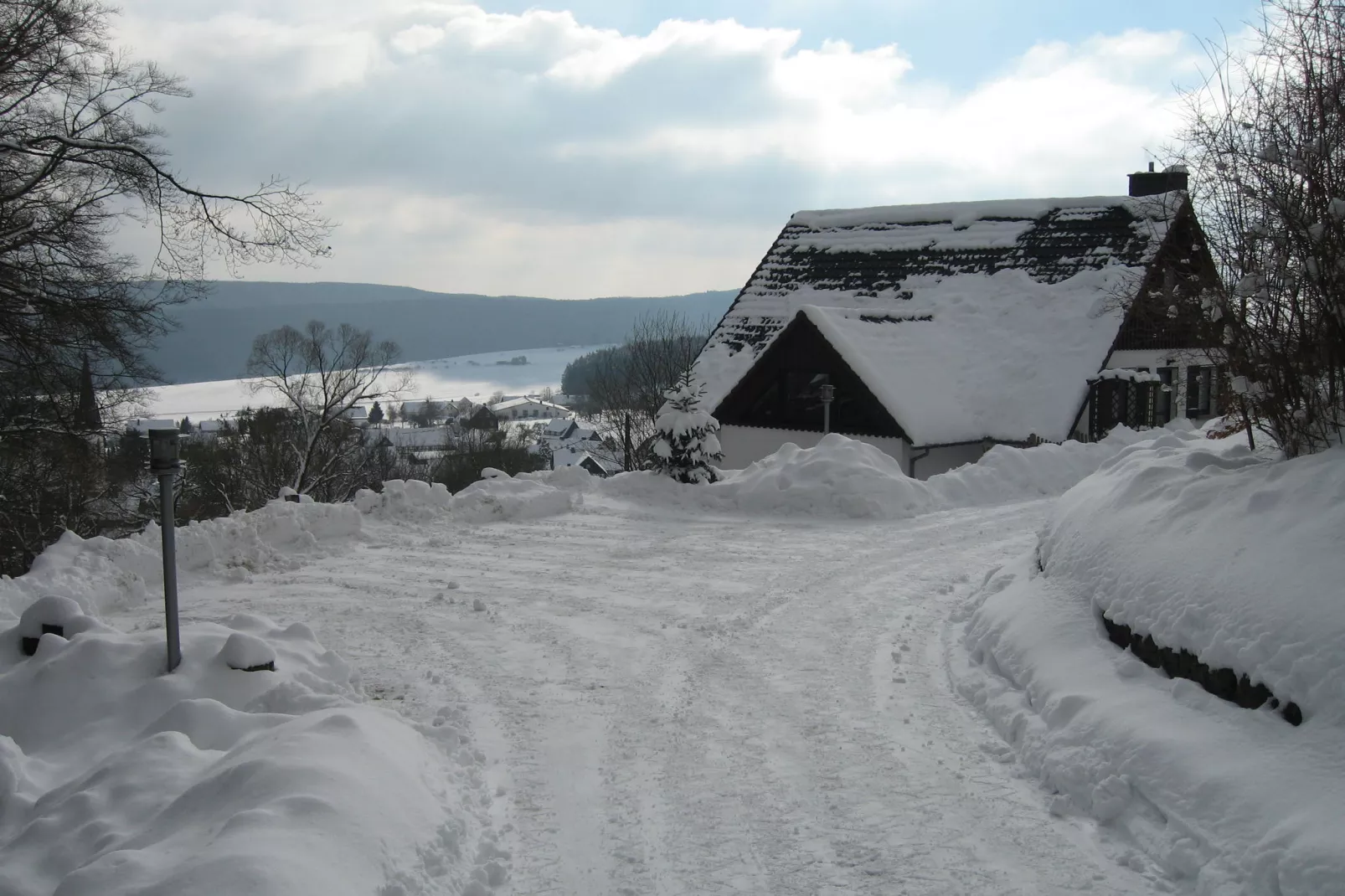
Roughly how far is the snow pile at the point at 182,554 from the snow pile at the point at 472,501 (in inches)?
30.5

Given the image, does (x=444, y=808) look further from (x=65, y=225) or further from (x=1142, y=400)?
(x=1142, y=400)

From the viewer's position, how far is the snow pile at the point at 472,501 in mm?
12562

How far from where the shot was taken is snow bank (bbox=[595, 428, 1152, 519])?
44.5 feet

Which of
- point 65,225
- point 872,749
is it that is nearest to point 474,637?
point 872,749

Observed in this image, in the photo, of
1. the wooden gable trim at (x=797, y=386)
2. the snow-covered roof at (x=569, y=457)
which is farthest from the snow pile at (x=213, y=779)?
the snow-covered roof at (x=569, y=457)

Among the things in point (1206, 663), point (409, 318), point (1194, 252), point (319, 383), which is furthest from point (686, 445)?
point (409, 318)

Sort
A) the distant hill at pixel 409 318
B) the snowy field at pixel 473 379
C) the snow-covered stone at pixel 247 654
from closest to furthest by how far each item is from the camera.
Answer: the snow-covered stone at pixel 247 654 < the snowy field at pixel 473 379 < the distant hill at pixel 409 318

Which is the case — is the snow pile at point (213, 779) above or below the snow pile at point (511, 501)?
below

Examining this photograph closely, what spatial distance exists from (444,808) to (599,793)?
0.82 m

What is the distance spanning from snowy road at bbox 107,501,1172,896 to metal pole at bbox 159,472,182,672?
1.31 m

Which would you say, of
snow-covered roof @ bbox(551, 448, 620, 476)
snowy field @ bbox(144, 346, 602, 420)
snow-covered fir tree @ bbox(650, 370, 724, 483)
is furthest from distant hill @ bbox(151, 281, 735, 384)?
snow-covered fir tree @ bbox(650, 370, 724, 483)

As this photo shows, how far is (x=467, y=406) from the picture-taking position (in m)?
87.3

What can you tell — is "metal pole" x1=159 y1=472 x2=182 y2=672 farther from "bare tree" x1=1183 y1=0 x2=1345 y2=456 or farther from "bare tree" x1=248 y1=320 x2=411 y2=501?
"bare tree" x1=248 y1=320 x2=411 y2=501

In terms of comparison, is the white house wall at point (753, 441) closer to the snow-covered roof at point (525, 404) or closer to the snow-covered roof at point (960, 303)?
the snow-covered roof at point (960, 303)
